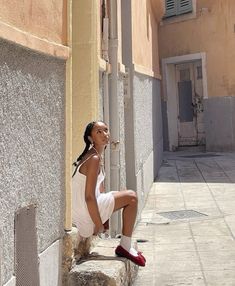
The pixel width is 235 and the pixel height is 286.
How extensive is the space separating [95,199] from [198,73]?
13364mm

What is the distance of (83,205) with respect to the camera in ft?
12.7

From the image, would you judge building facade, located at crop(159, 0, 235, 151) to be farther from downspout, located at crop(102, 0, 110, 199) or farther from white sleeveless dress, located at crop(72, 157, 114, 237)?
white sleeveless dress, located at crop(72, 157, 114, 237)

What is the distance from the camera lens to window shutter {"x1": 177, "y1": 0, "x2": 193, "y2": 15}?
16.2m

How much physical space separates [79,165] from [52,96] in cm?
70

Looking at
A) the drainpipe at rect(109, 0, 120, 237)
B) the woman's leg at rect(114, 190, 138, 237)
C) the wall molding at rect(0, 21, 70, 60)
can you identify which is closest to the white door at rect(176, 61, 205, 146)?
the drainpipe at rect(109, 0, 120, 237)

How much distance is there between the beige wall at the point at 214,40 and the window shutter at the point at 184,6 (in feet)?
1.01

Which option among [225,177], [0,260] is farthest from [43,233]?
[225,177]

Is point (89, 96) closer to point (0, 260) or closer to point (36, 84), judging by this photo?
point (36, 84)

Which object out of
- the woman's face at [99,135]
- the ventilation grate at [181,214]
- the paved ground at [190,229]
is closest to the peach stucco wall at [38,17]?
the woman's face at [99,135]

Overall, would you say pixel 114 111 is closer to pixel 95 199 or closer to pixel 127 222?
pixel 127 222

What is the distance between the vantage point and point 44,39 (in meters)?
3.28

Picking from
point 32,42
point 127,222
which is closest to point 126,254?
point 127,222

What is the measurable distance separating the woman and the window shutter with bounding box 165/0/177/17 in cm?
1355

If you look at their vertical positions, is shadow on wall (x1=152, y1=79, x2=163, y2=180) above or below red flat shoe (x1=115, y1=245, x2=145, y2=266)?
above
